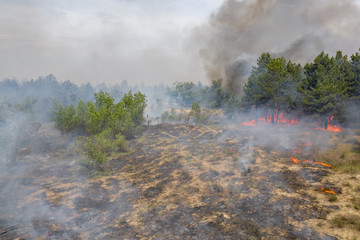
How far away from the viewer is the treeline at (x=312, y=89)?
32469 millimetres

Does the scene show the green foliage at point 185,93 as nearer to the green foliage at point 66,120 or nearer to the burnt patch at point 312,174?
the green foliage at point 66,120

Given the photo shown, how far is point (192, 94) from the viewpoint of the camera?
307ft

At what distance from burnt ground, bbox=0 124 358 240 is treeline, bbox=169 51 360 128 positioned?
12.9 m

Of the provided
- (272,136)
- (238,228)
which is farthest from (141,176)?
(272,136)

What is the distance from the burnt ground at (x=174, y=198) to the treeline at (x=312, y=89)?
12.9 metres

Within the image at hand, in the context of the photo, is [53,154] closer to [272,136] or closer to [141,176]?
[141,176]

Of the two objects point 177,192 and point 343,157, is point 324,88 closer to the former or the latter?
point 343,157

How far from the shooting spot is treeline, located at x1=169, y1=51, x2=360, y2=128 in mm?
32469

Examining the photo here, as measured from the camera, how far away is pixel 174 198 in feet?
56.7

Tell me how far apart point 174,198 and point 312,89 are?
92.7 feet

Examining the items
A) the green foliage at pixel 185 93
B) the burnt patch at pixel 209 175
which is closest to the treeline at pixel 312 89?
the burnt patch at pixel 209 175

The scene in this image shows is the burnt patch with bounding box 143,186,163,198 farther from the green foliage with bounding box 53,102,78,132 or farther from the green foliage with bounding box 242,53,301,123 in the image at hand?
the green foliage with bounding box 242,53,301,123

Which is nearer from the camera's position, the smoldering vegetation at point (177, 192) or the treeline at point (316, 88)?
the smoldering vegetation at point (177, 192)

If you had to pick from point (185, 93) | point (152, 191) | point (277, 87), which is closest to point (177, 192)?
point (152, 191)
